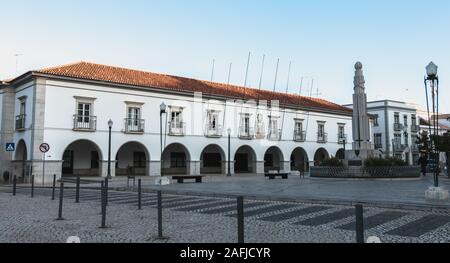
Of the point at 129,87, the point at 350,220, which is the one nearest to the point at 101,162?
the point at 129,87

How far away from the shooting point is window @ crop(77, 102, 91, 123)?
1091 inches

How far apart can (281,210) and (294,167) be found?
34.1 m

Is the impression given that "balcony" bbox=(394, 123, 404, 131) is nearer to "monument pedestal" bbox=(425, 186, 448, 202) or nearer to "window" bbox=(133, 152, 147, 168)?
"window" bbox=(133, 152, 147, 168)

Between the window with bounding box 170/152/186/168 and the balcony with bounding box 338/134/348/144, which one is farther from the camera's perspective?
the balcony with bounding box 338/134/348/144

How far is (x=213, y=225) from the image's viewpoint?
7.61 metres

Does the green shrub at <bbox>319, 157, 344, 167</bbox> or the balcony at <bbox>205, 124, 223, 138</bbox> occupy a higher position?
the balcony at <bbox>205, 124, 223, 138</bbox>

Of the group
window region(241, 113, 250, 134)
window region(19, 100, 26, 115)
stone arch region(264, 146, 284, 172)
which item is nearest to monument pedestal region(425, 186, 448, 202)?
window region(19, 100, 26, 115)

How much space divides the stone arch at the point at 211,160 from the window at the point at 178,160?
68.9 inches

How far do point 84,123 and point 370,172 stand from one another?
744 inches

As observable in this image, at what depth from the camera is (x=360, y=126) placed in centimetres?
2200

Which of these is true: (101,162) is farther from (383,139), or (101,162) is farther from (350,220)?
(383,139)

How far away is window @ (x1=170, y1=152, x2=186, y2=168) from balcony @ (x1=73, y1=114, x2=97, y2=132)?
28.4 feet

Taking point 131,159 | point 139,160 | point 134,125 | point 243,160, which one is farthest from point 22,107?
point 243,160

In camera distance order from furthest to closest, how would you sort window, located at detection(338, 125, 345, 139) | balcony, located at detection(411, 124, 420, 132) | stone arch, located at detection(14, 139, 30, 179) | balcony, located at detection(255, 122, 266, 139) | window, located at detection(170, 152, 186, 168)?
balcony, located at detection(411, 124, 420, 132) → window, located at detection(338, 125, 345, 139) → balcony, located at detection(255, 122, 266, 139) → window, located at detection(170, 152, 186, 168) → stone arch, located at detection(14, 139, 30, 179)
